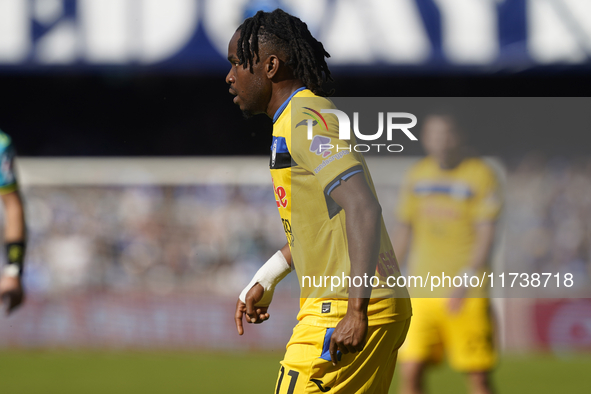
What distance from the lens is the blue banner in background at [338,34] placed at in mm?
9508

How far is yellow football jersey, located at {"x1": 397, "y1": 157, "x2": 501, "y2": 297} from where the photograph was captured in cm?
476

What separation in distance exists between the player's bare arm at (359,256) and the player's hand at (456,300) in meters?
2.34

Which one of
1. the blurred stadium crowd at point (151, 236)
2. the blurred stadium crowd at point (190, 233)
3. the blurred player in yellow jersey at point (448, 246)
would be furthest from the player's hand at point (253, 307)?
the blurred stadium crowd at point (151, 236)

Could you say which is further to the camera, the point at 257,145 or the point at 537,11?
the point at 257,145

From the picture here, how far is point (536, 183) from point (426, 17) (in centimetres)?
332

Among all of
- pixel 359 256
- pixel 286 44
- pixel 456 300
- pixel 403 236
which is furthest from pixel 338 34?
pixel 359 256

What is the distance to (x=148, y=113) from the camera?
1364cm

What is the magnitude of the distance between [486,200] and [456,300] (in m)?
0.76

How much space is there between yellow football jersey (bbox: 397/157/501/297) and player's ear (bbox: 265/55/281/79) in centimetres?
234

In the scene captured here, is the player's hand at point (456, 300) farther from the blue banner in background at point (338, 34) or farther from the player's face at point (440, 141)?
the blue banner in background at point (338, 34)

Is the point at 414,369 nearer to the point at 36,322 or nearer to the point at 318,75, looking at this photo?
the point at 318,75

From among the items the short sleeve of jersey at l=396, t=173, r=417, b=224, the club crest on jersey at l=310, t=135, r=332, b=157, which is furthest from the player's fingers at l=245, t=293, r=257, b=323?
the short sleeve of jersey at l=396, t=173, r=417, b=224

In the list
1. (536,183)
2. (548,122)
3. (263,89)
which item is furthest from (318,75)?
(548,122)

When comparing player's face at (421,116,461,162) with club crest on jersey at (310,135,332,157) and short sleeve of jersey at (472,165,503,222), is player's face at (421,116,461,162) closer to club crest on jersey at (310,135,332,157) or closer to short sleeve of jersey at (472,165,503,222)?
short sleeve of jersey at (472,165,503,222)
